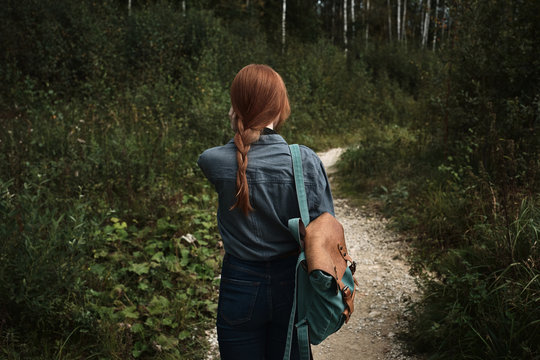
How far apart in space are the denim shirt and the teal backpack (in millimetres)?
50

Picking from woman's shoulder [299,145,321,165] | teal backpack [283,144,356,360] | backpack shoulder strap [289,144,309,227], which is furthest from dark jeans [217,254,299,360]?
woman's shoulder [299,145,321,165]

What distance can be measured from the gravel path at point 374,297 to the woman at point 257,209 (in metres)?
1.90

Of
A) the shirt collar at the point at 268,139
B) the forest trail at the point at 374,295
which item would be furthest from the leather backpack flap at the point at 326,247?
the forest trail at the point at 374,295

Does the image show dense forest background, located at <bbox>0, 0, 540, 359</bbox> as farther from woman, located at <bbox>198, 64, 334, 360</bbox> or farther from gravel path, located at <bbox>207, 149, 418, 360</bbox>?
woman, located at <bbox>198, 64, 334, 360</bbox>

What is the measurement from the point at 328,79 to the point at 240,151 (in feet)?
51.1

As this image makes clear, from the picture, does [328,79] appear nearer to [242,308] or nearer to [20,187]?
[20,187]

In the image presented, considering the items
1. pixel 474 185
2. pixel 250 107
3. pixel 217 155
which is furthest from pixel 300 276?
pixel 474 185

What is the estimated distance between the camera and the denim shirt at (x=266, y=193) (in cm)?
178

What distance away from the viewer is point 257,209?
1828 millimetres

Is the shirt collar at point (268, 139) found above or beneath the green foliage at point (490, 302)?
above

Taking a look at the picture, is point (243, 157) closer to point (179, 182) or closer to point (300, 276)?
point (300, 276)

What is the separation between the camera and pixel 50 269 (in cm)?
322

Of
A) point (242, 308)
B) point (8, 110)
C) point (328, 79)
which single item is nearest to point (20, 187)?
point (8, 110)

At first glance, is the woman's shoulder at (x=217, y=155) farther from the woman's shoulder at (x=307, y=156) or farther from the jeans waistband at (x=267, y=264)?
the jeans waistband at (x=267, y=264)
